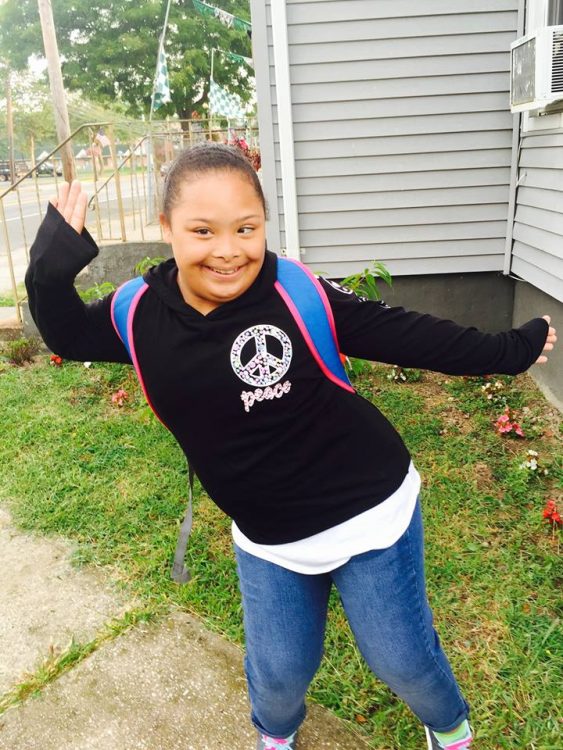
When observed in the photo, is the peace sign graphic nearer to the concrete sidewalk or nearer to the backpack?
the backpack

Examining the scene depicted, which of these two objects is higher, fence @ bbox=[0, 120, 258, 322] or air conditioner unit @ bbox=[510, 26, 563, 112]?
air conditioner unit @ bbox=[510, 26, 563, 112]

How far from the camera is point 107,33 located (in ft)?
69.3

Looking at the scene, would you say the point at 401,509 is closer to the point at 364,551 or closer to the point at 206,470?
the point at 364,551

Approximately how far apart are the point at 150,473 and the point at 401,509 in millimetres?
2332

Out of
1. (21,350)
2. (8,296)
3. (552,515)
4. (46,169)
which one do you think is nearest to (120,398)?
(21,350)

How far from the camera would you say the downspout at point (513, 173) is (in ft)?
14.0

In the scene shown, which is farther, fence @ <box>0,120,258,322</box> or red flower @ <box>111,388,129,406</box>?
fence @ <box>0,120,258,322</box>

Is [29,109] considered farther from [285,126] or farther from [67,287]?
[67,287]

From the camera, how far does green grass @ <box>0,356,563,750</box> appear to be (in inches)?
84.7

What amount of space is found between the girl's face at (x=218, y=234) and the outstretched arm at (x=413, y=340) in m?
0.20

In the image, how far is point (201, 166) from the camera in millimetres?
1409

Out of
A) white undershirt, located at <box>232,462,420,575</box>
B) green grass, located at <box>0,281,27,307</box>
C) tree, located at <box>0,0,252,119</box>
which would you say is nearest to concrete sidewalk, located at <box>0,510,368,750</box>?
white undershirt, located at <box>232,462,420,575</box>

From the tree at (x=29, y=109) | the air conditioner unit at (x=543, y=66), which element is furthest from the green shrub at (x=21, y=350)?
the tree at (x=29, y=109)

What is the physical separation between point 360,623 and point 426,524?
60.7 inches
